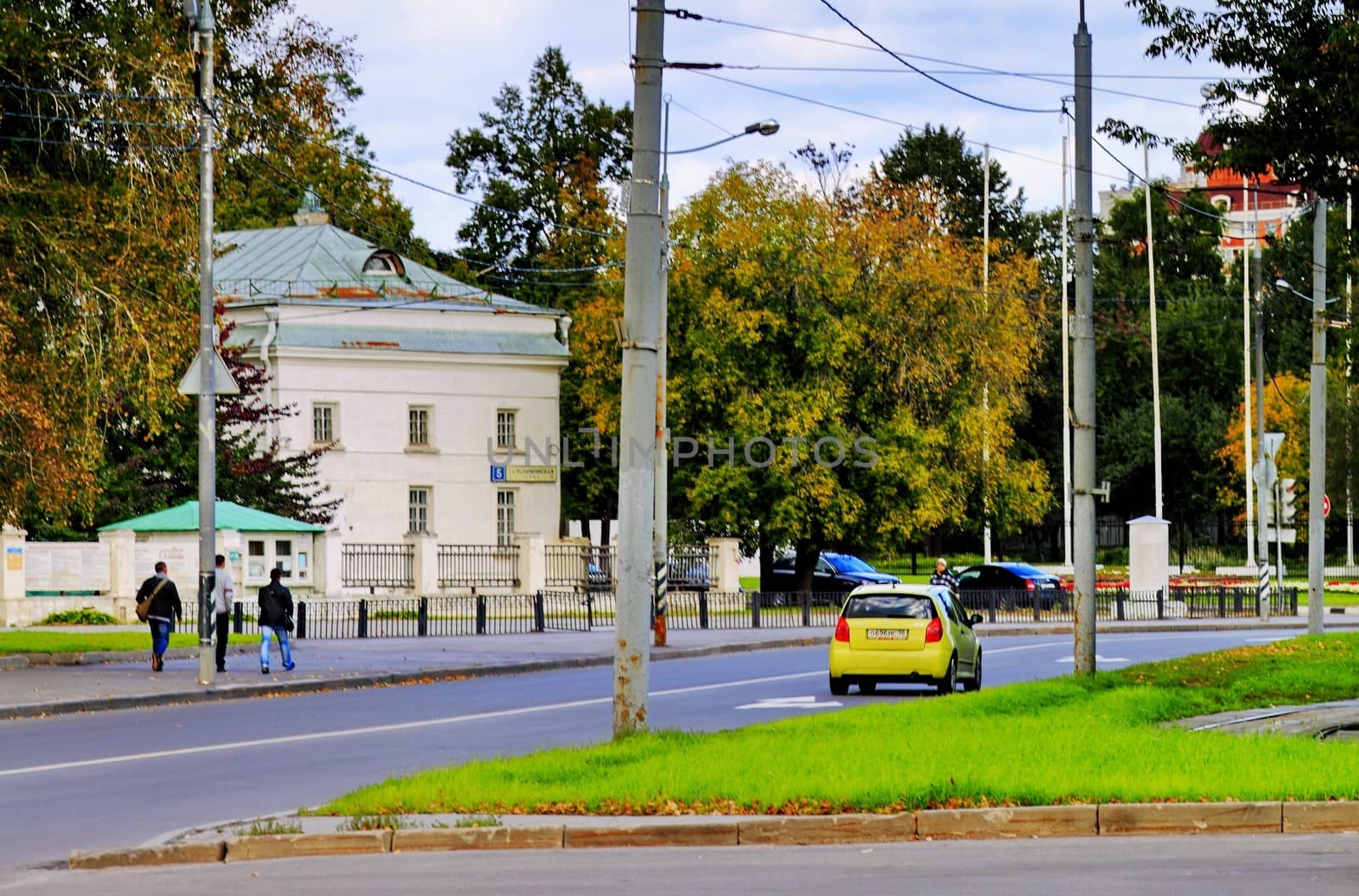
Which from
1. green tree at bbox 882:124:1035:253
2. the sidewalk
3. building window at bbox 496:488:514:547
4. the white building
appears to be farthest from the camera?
green tree at bbox 882:124:1035:253

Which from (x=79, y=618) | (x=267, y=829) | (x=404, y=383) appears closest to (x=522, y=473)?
(x=404, y=383)

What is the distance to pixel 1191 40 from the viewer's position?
27.3 m

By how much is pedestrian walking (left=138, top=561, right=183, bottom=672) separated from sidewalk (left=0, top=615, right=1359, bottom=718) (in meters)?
0.39

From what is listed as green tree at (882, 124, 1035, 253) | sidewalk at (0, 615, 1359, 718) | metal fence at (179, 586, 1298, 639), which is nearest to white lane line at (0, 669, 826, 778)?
sidewalk at (0, 615, 1359, 718)

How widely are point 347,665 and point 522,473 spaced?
34.0 meters

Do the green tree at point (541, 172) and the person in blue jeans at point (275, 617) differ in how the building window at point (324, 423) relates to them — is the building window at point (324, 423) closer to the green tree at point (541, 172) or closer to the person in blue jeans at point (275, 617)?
the green tree at point (541, 172)

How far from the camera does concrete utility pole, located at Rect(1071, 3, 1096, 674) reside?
75.8ft

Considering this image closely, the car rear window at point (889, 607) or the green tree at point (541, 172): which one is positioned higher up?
the green tree at point (541, 172)

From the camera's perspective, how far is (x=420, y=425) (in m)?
64.5

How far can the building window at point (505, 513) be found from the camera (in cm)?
6556

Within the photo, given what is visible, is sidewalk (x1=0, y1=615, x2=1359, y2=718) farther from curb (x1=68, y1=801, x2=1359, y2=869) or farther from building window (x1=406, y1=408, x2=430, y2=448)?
building window (x1=406, y1=408, x2=430, y2=448)

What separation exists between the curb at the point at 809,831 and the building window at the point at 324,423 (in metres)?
51.4

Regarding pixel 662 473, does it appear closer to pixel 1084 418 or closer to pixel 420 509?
pixel 1084 418

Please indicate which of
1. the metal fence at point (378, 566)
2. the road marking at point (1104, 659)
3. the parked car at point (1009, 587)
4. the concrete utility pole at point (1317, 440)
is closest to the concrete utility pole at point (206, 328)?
the road marking at point (1104, 659)
